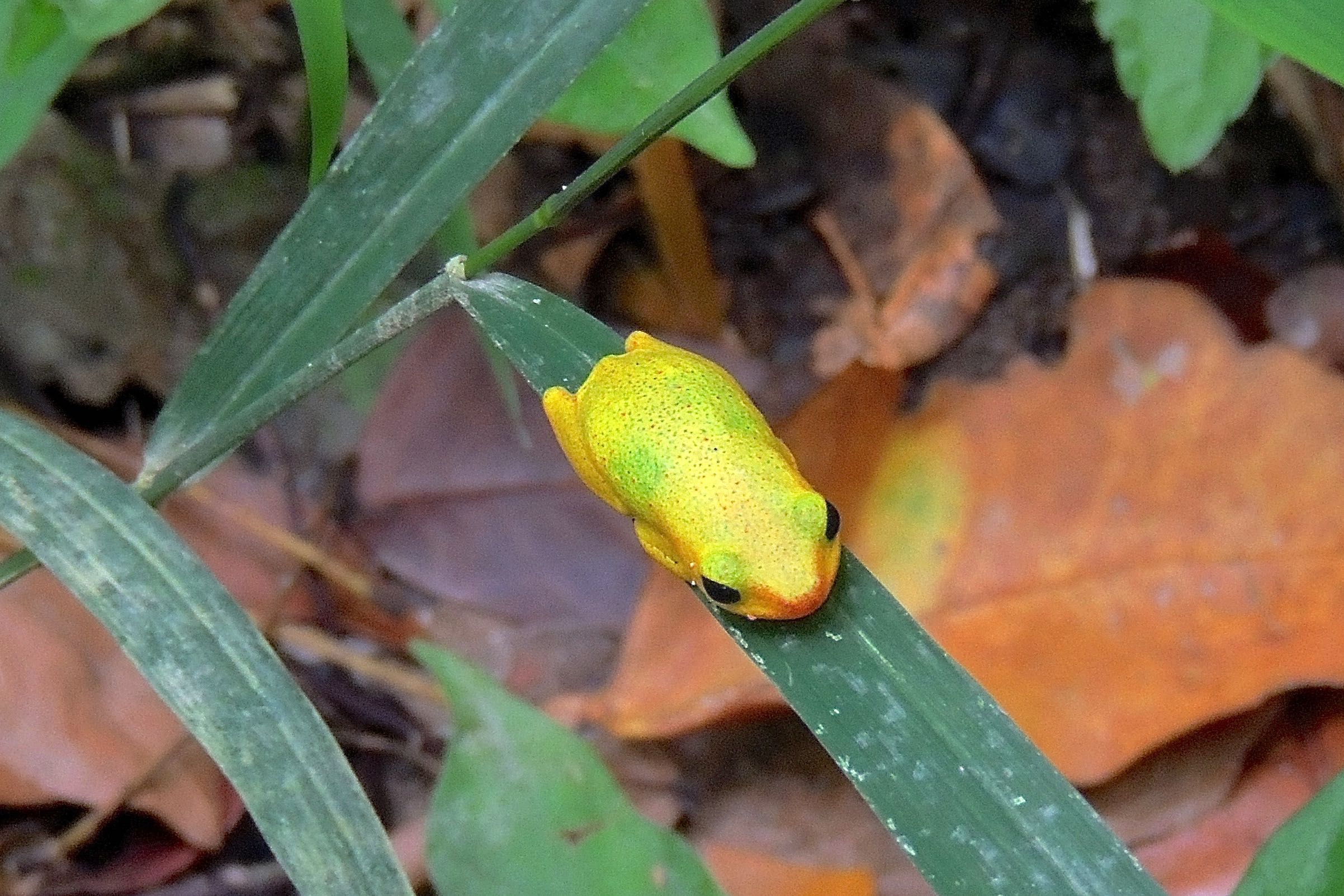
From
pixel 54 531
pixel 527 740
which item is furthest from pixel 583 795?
pixel 54 531

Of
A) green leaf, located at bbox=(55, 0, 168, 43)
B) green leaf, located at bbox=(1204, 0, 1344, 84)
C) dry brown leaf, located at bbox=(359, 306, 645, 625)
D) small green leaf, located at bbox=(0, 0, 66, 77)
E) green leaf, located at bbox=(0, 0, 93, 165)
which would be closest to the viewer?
green leaf, located at bbox=(1204, 0, 1344, 84)

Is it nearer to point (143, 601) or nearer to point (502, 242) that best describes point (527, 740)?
point (143, 601)

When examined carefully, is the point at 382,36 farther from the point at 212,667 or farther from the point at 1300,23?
the point at 1300,23

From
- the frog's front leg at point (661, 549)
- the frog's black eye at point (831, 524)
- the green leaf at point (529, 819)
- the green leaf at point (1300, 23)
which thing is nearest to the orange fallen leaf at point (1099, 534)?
the green leaf at point (529, 819)

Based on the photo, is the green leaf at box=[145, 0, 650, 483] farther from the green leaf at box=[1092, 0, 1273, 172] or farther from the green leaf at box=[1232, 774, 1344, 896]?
the green leaf at box=[1232, 774, 1344, 896]

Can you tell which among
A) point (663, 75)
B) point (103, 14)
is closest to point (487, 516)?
point (663, 75)

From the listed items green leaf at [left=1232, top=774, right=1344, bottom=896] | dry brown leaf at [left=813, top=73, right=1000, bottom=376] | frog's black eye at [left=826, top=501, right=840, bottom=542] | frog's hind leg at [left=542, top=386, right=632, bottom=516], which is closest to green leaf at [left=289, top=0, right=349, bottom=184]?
frog's hind leg at [left=542, top=386, right=632, bottom=516]
